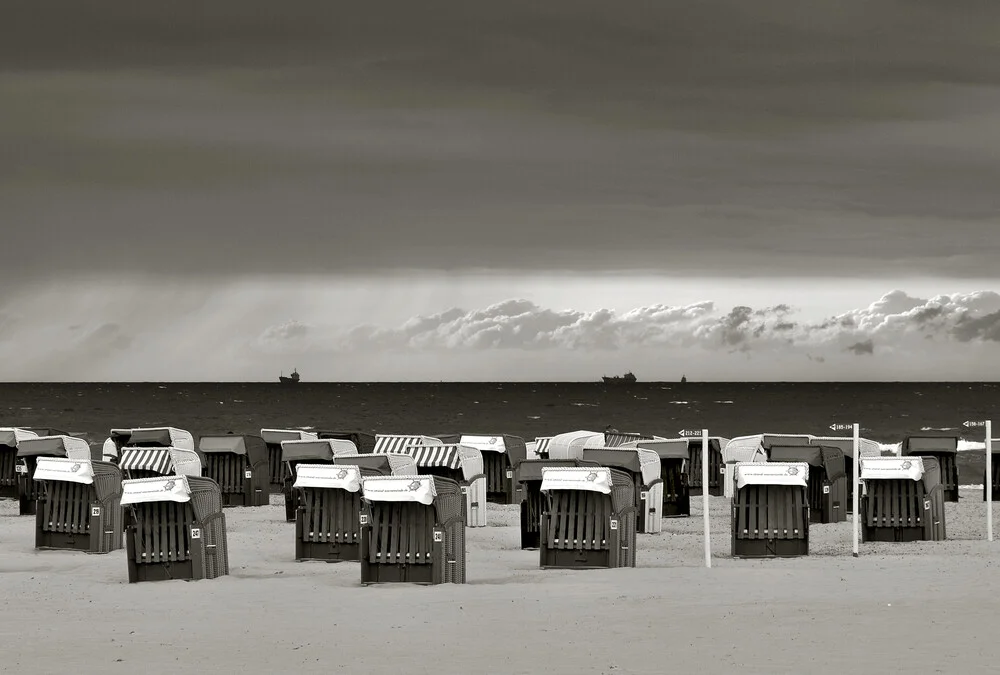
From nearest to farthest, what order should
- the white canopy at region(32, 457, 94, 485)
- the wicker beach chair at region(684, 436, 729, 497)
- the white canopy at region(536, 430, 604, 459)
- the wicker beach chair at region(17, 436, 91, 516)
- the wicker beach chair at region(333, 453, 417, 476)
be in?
the white canopy at region(32, 457, 94, 485) < the wicker beach chair at region(333, 453, 417, 476) < the wicker beach chair at region(17, 436, 91, 516) < the white canopy at region(536, 430, 604, 459) < the wicker beach chair at region(684, 436, 729, 497)

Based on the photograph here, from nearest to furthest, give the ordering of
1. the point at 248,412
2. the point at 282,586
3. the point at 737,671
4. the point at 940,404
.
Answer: the point at 737,671 < the point at 282,586 < the point at 248,412 < the point at 940,404

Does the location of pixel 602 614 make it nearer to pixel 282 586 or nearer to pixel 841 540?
pixel 282 586

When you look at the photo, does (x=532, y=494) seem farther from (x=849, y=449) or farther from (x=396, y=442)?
(x=849, y=449)

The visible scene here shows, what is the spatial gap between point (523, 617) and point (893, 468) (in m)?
9.24

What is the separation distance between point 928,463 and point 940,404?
5377 inches

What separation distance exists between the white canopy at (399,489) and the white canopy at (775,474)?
4.95m

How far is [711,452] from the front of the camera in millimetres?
30562

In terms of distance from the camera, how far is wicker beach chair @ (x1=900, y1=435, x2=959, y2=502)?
1168 inches

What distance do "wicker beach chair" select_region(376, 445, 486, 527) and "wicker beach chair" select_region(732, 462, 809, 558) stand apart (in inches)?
231

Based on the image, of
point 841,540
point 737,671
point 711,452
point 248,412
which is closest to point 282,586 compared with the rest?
point 737,671

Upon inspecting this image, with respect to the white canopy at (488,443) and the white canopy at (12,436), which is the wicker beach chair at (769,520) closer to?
the white canopy at (488,443)

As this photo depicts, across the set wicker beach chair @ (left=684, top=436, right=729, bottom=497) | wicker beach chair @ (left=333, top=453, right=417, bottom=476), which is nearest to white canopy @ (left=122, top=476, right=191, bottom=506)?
wicker beach chair @ (left=333, top=453, right=417, bottom=476)

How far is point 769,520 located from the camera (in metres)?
18.5

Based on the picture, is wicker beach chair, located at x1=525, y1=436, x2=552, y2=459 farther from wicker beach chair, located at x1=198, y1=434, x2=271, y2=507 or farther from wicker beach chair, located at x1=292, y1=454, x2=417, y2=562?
wicker beach chair, located at x1=292, y1=454, x2=417, y2=562
